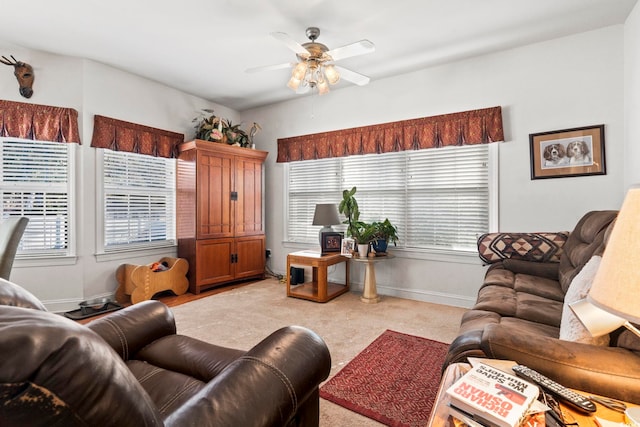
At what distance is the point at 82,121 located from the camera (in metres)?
3.42

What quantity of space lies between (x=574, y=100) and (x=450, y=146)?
44.7 inches

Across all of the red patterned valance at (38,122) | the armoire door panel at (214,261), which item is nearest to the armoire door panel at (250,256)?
the armoire door panel at (214,261)

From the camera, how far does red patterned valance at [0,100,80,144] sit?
3.07 meters

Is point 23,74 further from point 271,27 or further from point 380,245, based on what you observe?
point 380,245

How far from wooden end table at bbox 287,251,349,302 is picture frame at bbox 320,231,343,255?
0.27ft

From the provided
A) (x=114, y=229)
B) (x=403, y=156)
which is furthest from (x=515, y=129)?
(x=114, y=229)

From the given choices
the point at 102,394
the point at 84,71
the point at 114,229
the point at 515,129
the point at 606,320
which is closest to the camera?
the point at 102,394

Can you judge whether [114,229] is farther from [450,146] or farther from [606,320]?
[606,320]

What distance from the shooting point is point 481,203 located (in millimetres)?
3424

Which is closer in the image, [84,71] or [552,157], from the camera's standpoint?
[552,157]

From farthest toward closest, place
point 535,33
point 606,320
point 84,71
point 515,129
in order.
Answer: point 84,71
point 515,129
point 535,33
point 606,320

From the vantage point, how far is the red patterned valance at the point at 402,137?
328cm

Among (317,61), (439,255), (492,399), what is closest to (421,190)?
(439,255)

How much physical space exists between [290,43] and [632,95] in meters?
2.80
